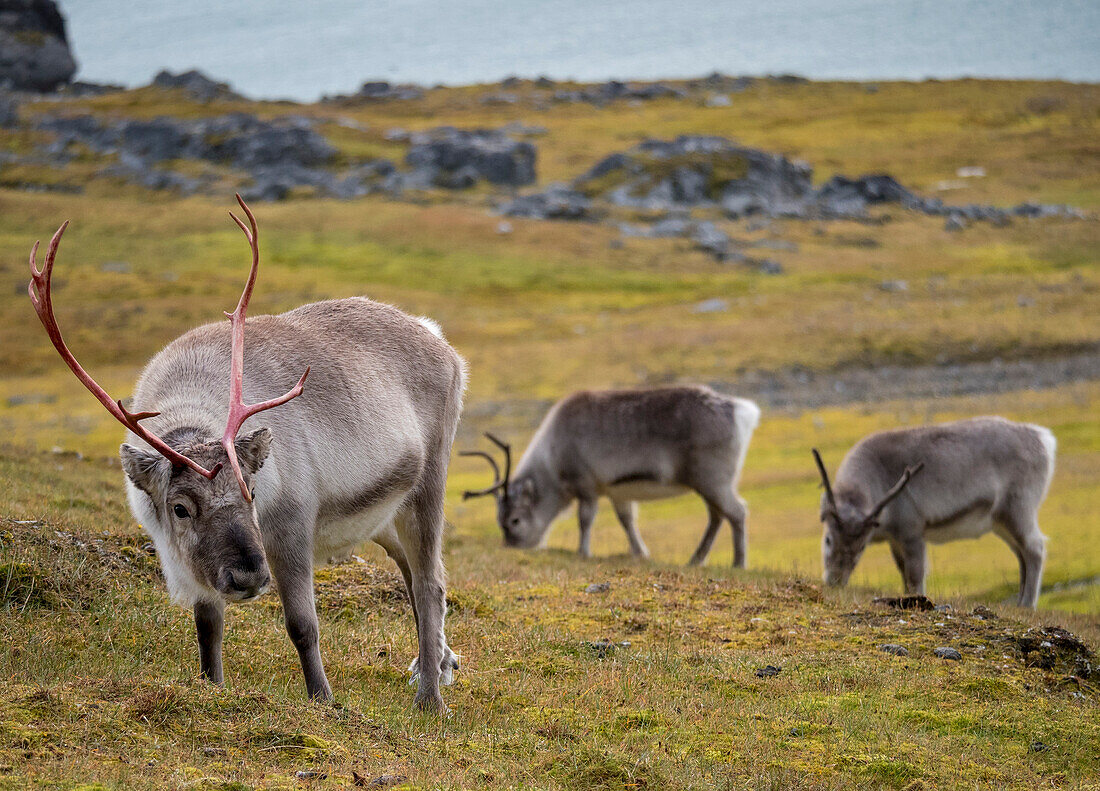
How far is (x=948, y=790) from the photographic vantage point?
21.8 ft

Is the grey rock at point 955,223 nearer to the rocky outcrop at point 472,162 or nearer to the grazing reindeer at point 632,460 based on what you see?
the rocky outcrop at point 472,162

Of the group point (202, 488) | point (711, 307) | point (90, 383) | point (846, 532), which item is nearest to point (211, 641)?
point (202, 488)

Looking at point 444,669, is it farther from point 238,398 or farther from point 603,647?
point 238,398

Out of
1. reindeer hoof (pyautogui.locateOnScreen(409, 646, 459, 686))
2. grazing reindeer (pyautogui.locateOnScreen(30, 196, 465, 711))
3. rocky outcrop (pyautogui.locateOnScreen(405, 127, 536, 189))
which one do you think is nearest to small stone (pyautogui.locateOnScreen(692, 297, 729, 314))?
grazing reindeer (pyautogui.locateOnScreen(30, 196, 465, 711))

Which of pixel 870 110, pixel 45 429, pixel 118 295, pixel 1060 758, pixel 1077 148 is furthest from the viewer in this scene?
pixel 870 110

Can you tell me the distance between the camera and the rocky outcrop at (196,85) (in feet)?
589

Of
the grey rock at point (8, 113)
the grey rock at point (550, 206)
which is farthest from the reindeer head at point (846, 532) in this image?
the grey rock at point (8, 113)

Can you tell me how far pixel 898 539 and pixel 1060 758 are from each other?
971cm

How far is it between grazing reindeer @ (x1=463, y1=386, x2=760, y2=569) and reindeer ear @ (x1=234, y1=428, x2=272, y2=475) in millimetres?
12596

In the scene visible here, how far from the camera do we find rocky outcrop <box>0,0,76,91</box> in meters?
170

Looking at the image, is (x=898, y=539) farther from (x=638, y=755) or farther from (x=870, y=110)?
(x=870, y=110)

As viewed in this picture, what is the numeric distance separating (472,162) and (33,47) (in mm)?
95425

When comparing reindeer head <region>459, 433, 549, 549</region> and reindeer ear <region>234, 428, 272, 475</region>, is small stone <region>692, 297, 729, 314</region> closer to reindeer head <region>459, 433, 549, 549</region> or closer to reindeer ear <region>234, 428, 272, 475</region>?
reindeer head <region>459, 433, 549, 549</region>

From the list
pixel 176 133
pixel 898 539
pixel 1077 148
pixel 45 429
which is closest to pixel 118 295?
pixel 45 429
